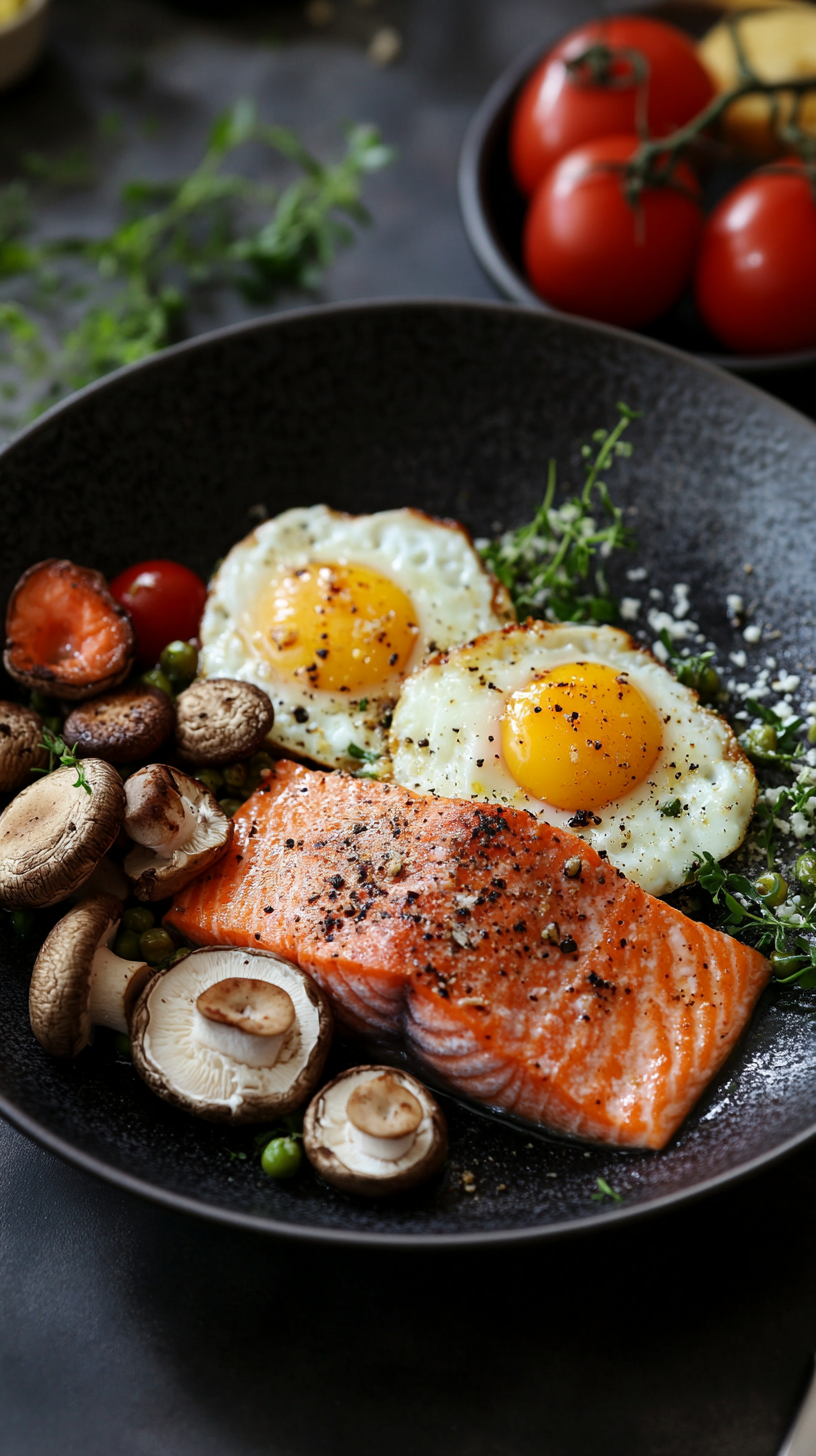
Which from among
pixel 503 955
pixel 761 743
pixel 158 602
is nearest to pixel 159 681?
pixel 158 602

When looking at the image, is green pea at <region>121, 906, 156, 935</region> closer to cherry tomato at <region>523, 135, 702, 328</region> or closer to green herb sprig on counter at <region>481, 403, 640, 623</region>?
green herb sprig on counter at <region>481, 403, 640, 623</region>

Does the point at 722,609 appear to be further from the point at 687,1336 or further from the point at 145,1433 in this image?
the point at 145,1433

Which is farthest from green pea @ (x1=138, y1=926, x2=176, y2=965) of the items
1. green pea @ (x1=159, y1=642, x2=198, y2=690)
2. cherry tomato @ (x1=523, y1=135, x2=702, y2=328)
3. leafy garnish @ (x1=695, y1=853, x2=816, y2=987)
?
cherry tomato @ (x1=523, y1=135, x2=702, y2=328)

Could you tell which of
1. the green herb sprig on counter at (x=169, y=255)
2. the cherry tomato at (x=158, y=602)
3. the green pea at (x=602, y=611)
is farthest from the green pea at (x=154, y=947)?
the green herb sprig on counter at (x=169, y=255)

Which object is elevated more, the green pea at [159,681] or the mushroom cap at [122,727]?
the mushroom cap at [122,727]

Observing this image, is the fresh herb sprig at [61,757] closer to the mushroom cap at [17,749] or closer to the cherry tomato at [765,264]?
the mushroom cap at [17,749]

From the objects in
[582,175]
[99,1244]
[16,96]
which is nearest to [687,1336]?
[99,1244]
